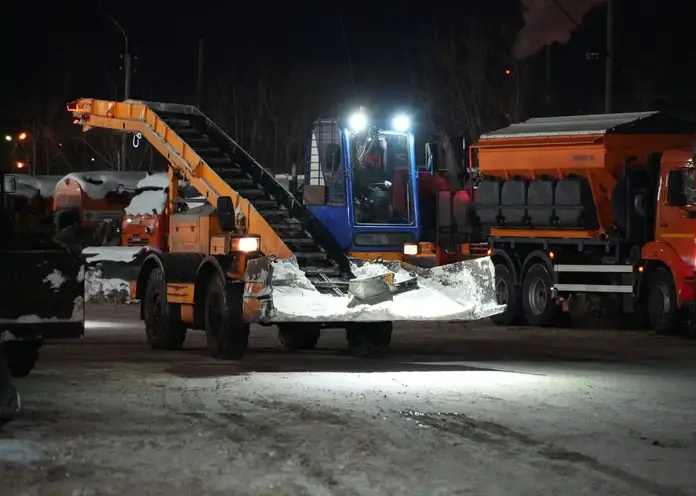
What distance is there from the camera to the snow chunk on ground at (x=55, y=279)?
1374 cm

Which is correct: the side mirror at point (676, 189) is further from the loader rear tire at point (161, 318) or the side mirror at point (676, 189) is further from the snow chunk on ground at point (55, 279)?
the snow chunk on ground at point (55, 279)

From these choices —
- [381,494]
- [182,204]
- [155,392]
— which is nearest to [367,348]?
[182,204]

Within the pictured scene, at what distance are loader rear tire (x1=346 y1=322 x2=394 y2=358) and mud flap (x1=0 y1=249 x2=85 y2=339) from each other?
4441mm

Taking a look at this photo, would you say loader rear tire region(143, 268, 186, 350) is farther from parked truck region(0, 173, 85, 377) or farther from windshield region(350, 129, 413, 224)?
parked truck region(0, 173, 85, 377)

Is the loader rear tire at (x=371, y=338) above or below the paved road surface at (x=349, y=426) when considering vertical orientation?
above

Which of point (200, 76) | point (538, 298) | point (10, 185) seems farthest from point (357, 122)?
point (200, 76)

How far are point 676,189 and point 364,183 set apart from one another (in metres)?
6.57

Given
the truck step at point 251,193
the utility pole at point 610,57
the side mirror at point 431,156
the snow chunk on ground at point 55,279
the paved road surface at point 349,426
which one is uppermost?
the utility pole at point 610,57

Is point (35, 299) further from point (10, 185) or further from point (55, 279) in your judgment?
point (10, 185)

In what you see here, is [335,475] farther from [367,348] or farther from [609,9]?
[609,9]

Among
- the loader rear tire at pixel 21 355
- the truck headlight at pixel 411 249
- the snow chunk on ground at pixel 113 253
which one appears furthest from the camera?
the snow chunk on ground at pixel 113 253

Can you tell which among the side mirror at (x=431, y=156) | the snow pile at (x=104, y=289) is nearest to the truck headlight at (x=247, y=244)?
the side mirror at (x=431, y=156)

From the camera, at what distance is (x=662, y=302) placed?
2197 centimetres

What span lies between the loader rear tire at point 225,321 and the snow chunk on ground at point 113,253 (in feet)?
34.8
